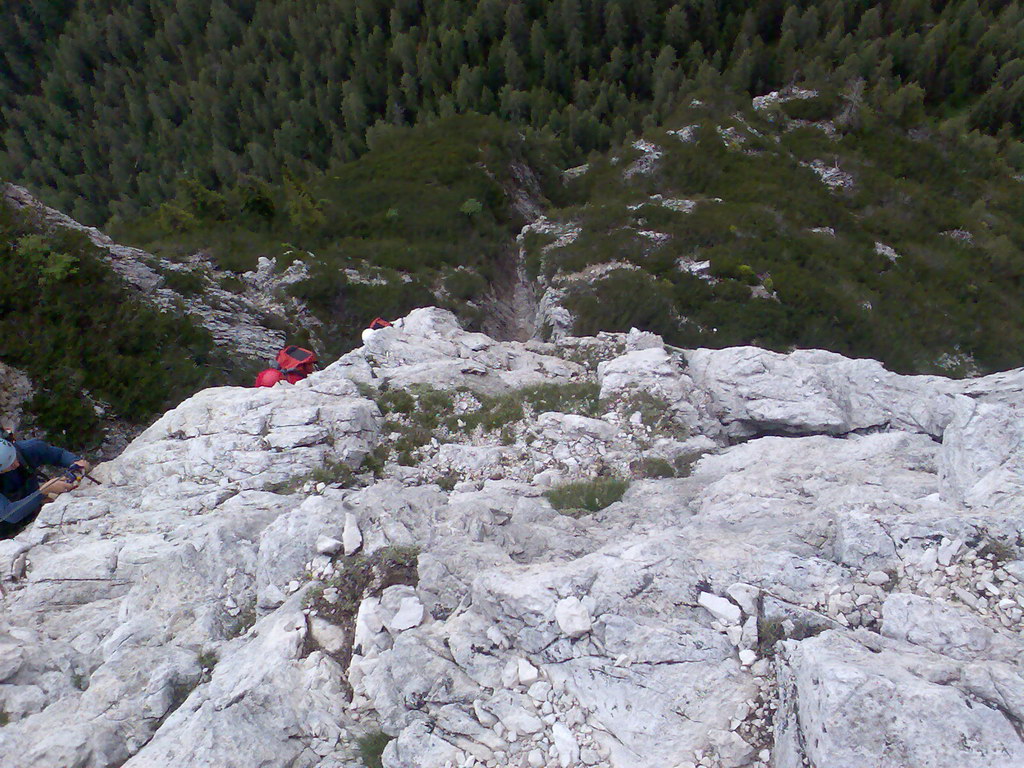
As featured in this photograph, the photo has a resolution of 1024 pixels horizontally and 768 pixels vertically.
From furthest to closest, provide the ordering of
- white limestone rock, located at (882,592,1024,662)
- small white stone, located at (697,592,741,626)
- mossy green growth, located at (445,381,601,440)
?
mossy green growth, located at (445,381,601,440), small white stone, located at (697,592,741,626), white limestone rock, located at (882,592,1024,662)

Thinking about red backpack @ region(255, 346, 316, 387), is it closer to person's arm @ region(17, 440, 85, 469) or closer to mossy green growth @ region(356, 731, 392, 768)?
person's arm @ region(17, 440, 85, 469)

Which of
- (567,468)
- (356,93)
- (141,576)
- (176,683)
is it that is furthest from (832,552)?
(356,93)

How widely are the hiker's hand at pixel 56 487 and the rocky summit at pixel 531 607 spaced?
27 centimetres

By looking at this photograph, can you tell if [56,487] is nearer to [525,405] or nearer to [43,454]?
[43,454]

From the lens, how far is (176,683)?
5367 mm

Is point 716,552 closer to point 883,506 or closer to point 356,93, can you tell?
point 883,506

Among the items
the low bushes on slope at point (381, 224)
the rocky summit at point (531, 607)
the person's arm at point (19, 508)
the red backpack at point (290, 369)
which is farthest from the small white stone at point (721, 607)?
the low bushes on slope at point (381, 224)

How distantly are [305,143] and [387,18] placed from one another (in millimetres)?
16852

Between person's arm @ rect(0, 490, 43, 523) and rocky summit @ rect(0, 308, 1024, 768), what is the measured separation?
530mm

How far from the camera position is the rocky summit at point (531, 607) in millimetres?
4262

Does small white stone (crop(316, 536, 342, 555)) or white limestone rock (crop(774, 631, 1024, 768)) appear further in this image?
small white stone (crop(316, 536, 342, 555))

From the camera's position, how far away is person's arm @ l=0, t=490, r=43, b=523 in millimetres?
7801

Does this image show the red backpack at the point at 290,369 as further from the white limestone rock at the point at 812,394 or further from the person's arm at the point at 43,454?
the white limestone rock at the point at 812,394

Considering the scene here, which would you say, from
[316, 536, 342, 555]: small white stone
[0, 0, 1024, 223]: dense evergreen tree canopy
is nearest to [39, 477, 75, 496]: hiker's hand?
[316, 536, 342, 555]: small white stone
